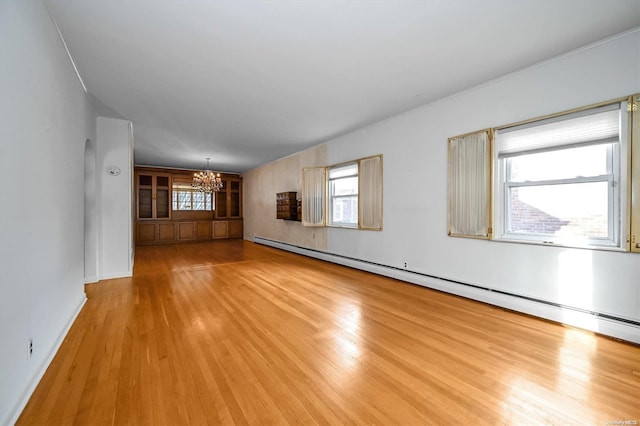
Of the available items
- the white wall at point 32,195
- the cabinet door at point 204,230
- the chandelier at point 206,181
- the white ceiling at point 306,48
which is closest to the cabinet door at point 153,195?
the cabinet door at point 204,230

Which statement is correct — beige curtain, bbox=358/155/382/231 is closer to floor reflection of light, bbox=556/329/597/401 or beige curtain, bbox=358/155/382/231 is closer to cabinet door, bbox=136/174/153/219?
floor reflection of light, bbox=556/329/597/401

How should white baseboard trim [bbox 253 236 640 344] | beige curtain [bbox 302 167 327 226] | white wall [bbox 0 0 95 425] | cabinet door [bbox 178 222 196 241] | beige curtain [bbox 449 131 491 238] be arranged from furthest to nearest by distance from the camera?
cabinet door [bbox 178 222 196 241], beige curtain [bbox 302 167 327 226], beige curtain [bbox 449 131 491 238], white baseboard trim [bbox 253 236 640 344], white wall [bbox 0 0 95 425]

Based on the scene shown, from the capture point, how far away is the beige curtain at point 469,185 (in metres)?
3.56

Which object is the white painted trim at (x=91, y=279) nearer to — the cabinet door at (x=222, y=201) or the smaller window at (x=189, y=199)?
the smaller window at (x=189, y=199)

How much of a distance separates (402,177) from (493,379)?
3331mm

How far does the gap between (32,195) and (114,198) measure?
135 inches

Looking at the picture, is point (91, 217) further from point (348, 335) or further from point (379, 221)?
point (379, 221)

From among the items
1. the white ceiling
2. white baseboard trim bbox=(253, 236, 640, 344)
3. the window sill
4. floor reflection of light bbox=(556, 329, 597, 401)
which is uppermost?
the white ceiling

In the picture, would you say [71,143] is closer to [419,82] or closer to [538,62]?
[419,82]

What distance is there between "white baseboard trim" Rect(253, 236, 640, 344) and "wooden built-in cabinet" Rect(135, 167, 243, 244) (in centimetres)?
783

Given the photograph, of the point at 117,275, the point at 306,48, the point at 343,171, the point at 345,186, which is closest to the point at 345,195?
the point at 345,186

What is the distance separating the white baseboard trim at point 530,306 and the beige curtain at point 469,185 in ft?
2.52

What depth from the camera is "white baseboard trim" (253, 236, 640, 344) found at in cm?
255

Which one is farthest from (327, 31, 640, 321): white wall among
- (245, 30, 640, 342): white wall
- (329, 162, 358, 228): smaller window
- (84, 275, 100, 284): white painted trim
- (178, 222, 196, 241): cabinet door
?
(178, 222, 196, 241): cabinet door
